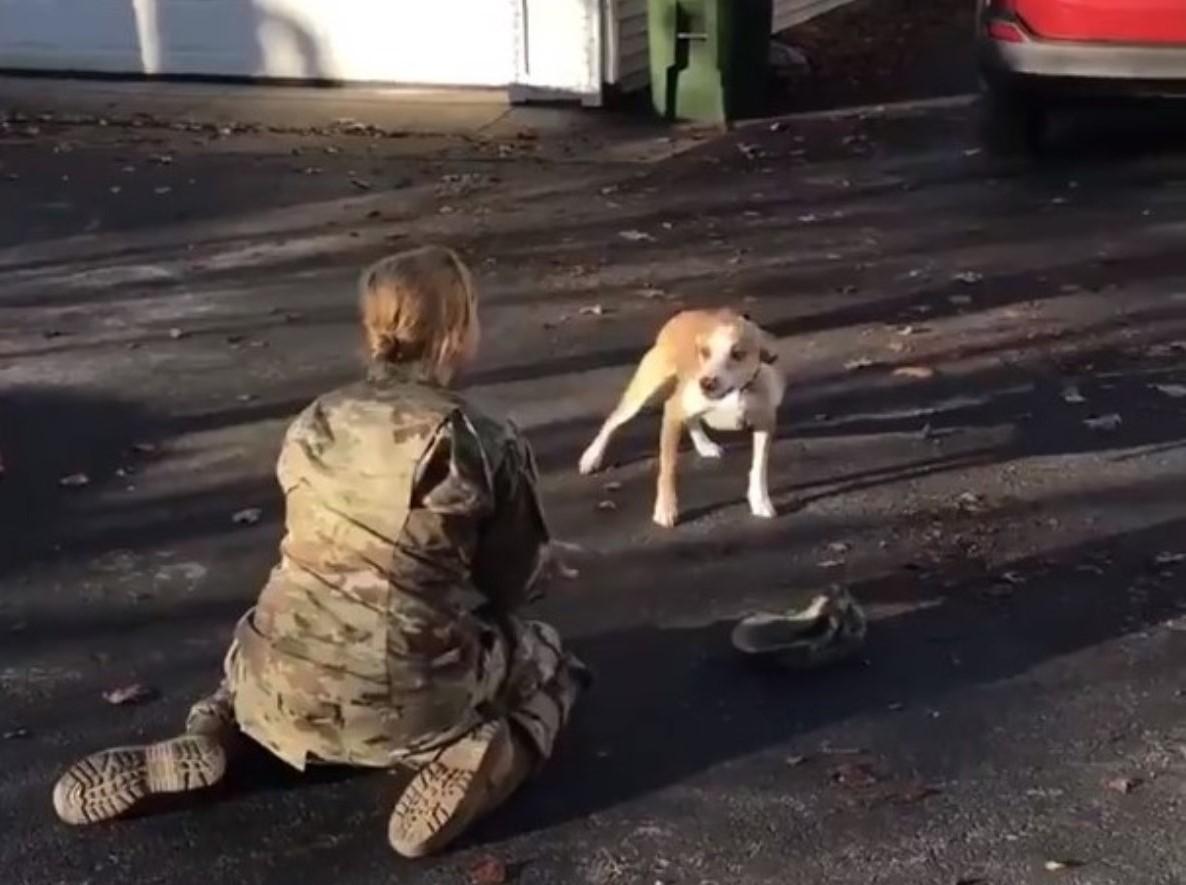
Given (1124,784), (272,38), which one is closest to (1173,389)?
(1124,784)

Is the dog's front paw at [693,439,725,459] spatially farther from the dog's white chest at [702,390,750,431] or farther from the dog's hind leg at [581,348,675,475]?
the dog's white chest at [702,390,750,431]

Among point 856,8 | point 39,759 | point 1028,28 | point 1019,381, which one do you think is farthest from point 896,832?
point 856,8

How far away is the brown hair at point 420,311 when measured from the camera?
4.39 meters

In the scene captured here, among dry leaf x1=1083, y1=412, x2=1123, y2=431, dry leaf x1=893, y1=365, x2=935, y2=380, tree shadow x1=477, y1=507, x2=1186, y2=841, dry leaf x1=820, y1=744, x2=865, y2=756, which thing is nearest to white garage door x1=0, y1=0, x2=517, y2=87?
dry leaf x1=893, y1=365, x2=935, y2=380

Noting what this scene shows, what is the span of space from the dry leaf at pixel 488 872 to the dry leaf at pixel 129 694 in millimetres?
1186

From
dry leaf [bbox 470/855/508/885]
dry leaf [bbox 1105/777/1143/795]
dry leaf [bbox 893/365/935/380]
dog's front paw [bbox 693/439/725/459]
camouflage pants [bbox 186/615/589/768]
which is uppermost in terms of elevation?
camouflage pants [bbox 186/615/589/768]

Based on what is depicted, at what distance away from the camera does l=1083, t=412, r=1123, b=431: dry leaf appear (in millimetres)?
7043

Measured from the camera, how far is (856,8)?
17969 millimetres

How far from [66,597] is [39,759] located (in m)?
A: 1.01

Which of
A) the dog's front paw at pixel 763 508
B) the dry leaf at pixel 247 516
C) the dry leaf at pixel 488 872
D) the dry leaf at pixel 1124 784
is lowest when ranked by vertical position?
the dry leaf at pixel 247 516

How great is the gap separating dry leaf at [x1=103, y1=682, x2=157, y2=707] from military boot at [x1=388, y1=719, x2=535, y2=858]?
3.05ft

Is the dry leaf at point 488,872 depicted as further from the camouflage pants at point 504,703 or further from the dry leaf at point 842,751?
the dry leaf at point 842,751

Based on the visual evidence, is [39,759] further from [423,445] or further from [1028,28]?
[1028,28]

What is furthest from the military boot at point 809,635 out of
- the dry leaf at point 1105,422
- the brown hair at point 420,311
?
the dry leaf at point 1105,422
